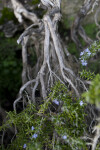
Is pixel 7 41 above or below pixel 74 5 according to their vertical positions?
below

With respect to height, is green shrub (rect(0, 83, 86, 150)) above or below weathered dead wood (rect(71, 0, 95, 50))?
below

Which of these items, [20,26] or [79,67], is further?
[20,26]

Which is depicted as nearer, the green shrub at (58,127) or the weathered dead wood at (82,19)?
the green shrub at (58,127)

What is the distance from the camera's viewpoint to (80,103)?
158 cm

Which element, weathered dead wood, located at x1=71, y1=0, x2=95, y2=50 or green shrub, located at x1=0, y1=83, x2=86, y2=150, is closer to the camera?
green shrub, located at x1=0, y1=83, x2=86, y2=150

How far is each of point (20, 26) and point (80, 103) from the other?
8.05ft

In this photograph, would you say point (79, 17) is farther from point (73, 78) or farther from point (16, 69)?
point (16, 69)

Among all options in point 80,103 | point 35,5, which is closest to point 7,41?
point 35,5

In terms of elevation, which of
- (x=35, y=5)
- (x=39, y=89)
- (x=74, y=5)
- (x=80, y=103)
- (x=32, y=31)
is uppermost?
(x=74, y=5)

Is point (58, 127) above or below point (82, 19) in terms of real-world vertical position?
below

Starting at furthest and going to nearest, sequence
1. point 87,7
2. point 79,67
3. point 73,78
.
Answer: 1. point 79,67
2. point 87,7
3. point 73,78

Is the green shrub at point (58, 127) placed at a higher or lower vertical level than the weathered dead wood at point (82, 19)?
lower

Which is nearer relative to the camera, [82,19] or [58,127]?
[58,127]

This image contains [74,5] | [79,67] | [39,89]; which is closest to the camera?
[39,89]
